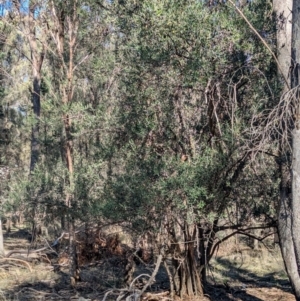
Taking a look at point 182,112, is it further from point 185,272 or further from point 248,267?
point 248,267

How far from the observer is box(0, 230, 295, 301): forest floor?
10.2 metres

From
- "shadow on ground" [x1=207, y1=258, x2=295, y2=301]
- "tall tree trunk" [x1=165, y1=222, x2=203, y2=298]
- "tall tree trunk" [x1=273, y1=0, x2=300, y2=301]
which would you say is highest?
"tall tree trunk" [x1=273, y1=0, x2=300, y2=301]

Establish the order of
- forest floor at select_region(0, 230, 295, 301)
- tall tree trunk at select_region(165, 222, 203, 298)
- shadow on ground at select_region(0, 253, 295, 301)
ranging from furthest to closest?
forest floor at select_region(0, 230, 295, 301), shadow on ground at select_region(0, 253, 295, 301), tall tree trunk at select_region(165, 222, 203, 298)

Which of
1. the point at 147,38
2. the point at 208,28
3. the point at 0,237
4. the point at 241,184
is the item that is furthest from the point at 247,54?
the point at 0,237

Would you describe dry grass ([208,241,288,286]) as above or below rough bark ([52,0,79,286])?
below

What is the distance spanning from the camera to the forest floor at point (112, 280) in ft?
33.4

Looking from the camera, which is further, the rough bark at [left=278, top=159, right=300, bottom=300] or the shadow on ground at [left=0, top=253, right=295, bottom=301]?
the shadow on ground at [left=0, top=253, right=295, bottom=301]

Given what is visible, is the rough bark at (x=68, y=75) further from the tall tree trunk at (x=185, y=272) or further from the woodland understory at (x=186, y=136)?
the tall tree trunk at (x=185, y=272)

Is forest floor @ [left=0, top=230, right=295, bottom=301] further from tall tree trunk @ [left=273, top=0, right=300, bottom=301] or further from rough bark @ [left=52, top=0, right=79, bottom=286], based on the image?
tall tree trunk @ [left=273, top=0, right=300, bottom=301]

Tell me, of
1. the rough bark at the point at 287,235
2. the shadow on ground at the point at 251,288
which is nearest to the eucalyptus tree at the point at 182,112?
the rough bark at the point at 287,235

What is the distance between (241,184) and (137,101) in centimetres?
212

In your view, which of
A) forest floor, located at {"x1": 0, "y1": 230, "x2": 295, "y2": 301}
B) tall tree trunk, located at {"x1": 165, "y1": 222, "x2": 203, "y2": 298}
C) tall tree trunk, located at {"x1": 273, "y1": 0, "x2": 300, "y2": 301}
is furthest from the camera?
forest floor, located at {"x1": 0, "y1": 230, "x2": 295, "y2": 301}

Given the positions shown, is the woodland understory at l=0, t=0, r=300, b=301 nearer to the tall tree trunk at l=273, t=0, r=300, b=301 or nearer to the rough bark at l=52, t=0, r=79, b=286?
Answer: the tall tree trunk at l=273, t=0, r=300, b=301

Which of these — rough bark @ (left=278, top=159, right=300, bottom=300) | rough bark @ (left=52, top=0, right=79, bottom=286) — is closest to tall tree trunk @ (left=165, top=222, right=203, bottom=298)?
rough bark @ (left=52, top=0, right=79, bottom=286)
